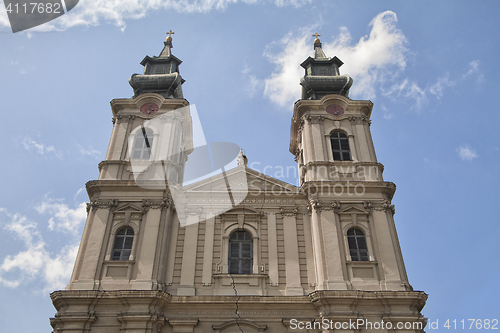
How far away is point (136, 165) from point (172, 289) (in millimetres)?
5992

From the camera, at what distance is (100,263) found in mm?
16344

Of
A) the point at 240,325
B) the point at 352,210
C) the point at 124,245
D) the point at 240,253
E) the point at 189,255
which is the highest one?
the point at 352,210

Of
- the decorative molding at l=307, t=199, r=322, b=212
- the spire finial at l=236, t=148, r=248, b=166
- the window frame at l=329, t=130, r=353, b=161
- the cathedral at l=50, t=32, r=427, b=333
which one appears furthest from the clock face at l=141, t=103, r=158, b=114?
the decorative molding at l=307, t=199, r=322, b=212

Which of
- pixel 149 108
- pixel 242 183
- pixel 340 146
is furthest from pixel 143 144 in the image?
pixel 340 146

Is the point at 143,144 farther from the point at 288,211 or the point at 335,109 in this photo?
the point at 335,109

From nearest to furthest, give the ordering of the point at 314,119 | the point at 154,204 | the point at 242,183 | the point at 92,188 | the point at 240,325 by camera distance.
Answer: the point at 240,325, the point at 154,204, the point at 92,188, the point at 242,183, the point at 314,119

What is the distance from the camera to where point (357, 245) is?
1711 cm

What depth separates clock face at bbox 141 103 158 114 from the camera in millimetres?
21789

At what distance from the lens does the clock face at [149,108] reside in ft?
71.5

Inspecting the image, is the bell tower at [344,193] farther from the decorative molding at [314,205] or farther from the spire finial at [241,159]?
the spire finial at [241,159]

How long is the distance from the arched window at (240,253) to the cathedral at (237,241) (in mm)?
39

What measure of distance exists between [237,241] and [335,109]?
8588mm

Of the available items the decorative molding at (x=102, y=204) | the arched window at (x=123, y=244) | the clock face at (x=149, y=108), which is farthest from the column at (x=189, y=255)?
the clock face at (x=149, y=108)

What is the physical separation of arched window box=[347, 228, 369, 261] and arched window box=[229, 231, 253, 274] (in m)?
3.79
